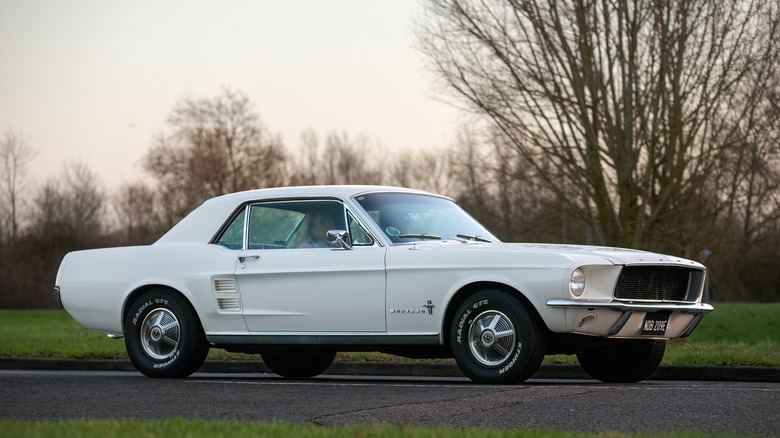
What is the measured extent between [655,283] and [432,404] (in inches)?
106

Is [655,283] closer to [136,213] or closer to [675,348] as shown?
[675,348]

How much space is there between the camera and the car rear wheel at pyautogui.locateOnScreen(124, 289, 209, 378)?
10797 mm

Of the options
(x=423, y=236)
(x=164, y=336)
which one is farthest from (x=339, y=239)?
(x=164, y=336)

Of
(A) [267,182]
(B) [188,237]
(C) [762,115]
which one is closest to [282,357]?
(B) [188,237]

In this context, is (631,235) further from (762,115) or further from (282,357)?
(282,357)

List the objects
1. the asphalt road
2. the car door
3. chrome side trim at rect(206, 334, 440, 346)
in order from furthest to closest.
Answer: the car door
chrome side trim at rect(206, 334, 440, 346)
the asphalt road

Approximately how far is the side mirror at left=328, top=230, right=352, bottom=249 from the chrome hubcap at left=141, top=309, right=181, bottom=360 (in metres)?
1.83

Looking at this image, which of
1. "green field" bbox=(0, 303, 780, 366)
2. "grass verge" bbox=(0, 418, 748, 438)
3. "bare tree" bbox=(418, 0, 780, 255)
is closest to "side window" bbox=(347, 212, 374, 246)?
"green field" bbox=(0, 303, 780, 366)

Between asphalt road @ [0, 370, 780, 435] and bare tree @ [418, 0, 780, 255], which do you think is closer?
asphalt road @ [0, 370, 780, 435]

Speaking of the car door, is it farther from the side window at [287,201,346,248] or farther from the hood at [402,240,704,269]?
the hood at [402,240,704,269]

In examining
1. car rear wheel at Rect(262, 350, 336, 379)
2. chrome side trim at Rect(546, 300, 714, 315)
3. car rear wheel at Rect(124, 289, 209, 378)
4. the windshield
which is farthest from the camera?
car rear wheel at Rect(262, 350, 336, 379)

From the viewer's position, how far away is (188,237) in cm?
1124

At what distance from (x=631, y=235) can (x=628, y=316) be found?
13.6 meters

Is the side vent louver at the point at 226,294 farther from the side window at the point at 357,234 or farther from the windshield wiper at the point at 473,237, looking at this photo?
the windshield wiper at the point at 473,237
